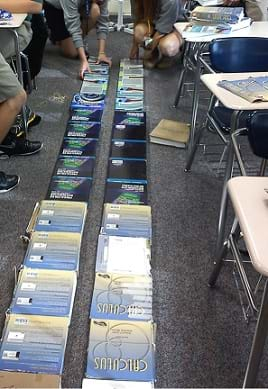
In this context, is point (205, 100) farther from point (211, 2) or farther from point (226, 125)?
point (226, 125)

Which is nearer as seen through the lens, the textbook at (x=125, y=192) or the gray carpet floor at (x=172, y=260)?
the gray carpet floor at (x=172, y=260)

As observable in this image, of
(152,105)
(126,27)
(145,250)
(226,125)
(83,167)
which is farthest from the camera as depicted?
(126,27)

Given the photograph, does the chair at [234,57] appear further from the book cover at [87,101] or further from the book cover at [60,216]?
the book cover at [87,101]

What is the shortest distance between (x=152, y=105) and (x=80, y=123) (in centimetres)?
65

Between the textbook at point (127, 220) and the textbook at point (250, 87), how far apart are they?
0.70 metres

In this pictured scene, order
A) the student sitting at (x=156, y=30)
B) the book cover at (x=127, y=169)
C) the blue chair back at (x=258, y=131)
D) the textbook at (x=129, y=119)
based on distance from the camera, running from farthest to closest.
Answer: the student sitting at (x=156, y=30)
the textbook at (x=129, y=119)
the book cover at (x=127, y=169)
the blue chair back at (x=258, y=131)

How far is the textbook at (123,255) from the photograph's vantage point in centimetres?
183

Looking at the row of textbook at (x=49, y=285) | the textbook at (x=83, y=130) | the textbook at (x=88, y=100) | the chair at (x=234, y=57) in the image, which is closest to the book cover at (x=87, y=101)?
the textbook at (x=88, y=100)

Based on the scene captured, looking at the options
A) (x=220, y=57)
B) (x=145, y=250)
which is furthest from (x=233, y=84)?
(x=145, y=250)

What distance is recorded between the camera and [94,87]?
139 inches

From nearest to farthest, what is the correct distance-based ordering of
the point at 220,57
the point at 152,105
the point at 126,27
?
1. the point at 220,57
2. the point at 152,105
3. the point at 126,27

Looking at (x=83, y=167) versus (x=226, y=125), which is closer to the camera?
(x=226, y=125)

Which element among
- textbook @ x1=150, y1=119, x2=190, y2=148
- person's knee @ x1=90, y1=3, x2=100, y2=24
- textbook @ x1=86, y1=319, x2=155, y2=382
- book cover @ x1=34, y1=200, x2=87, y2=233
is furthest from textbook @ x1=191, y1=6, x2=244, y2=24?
textbook @ x1=86, y1=319, x2=155, y2=382

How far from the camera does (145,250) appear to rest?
1927 mm
